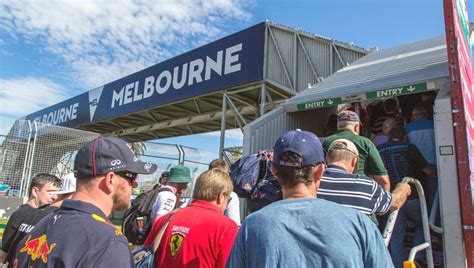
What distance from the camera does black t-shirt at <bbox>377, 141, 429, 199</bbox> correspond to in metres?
3.80

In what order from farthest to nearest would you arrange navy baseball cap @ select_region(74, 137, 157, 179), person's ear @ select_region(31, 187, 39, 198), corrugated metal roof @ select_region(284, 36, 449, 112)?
corrugated metal roof @ select_region(284, 36, 449, 112), person's ear @ select_region(31, 187, 39, 198), navy baseball cap @ select_region(74, 137, 157, 179)

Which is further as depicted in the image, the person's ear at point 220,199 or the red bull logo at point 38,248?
the person's ear at point 220,199

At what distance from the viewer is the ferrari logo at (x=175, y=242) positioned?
249cm

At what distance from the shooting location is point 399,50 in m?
6.91

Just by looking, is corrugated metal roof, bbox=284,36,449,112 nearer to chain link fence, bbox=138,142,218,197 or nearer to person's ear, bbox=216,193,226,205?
person's ear, bbox=216,193,226,205

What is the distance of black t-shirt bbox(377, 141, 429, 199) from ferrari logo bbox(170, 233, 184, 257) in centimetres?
239

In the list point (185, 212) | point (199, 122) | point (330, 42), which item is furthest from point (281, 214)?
point (199, 122)

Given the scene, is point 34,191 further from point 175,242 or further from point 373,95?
point 373,95

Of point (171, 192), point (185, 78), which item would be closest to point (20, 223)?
point (171, 192)

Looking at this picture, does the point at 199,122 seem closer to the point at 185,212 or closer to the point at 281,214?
the point at 185,212

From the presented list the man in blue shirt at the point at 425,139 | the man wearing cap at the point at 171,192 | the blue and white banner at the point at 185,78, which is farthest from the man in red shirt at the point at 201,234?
the blue and white banner at the point at 185,78

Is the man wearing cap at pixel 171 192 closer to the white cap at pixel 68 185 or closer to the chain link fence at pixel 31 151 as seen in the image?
the white cap at pixel 68 185

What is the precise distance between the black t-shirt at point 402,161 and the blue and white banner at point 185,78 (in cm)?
471

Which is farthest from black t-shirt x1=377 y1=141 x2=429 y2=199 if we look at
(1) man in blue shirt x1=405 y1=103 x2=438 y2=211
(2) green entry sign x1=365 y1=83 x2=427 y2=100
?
(2) green entry sign x1=365 y1=83 x2=427 y2=100
